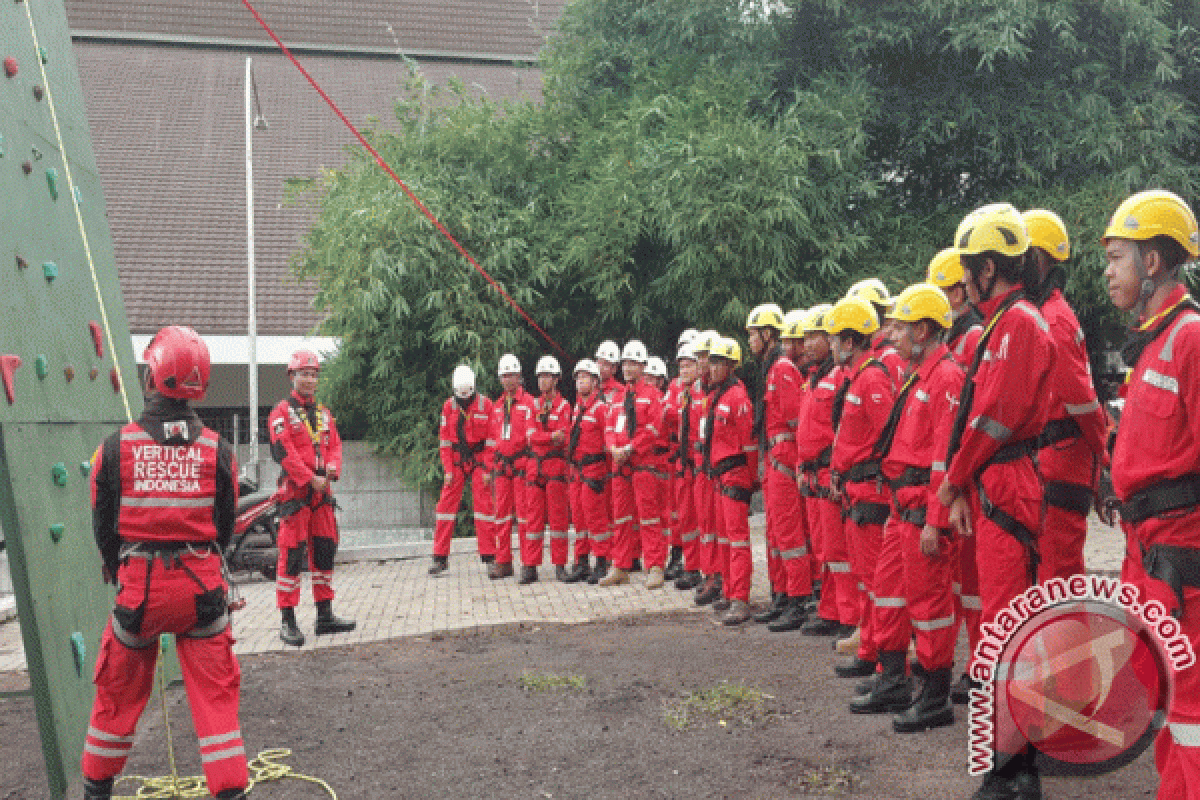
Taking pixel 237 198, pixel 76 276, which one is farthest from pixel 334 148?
pixel 76 276

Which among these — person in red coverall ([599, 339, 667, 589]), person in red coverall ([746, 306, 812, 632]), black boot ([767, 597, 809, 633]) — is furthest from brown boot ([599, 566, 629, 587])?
black boot ([767, 597, 809, 633])

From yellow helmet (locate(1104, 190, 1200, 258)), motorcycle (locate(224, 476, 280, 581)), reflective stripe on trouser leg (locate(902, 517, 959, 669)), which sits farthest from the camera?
motorcycle (locate(224, 476, 280, 581))

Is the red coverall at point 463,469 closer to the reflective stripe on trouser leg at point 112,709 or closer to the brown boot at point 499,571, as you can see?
the brown boot at point 499,571

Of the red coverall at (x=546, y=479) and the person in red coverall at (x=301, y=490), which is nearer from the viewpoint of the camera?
the person in red coverall at (x=301, y=490)

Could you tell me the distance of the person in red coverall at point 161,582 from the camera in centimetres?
424

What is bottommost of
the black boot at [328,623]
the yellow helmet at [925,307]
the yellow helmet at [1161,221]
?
the black boot at [328,623]

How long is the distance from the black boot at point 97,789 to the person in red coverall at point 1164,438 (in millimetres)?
4054

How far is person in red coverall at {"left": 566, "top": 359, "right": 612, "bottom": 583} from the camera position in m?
11.0

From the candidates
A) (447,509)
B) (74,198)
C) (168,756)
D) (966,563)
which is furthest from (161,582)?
(447,509)

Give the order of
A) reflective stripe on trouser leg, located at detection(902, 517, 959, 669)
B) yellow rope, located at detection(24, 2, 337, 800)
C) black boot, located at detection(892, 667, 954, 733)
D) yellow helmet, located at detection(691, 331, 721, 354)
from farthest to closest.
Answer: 1. yellow helmet, located at detection(691, 331, 721, 354)
2. black boot, located at detection(892, 667, 954, 733)
3. reflective stripe on trouser leg, located at detection(902, 517, 959, 669)
4. yellow rope, located at detection(24, 2, 337, 800)

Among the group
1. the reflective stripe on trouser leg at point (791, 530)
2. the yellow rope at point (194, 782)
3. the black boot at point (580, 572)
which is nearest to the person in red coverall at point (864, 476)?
the reflective stripe on trouser leg at point (791, 530)

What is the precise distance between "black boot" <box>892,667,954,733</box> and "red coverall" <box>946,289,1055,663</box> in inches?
47.1

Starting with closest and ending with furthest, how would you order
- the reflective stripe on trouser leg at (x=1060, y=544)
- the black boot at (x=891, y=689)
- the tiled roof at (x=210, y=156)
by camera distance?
the reflective stripe on trouser leg at (x=1060, y=544), the black boot at (x=891, y=689), the tiled roof at (x=210, y=156)

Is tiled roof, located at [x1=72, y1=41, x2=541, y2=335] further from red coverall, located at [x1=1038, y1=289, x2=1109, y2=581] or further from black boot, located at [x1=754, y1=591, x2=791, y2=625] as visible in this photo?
red coverall, located at [x1=1038, y1=289, x2=1109, y2=581]
